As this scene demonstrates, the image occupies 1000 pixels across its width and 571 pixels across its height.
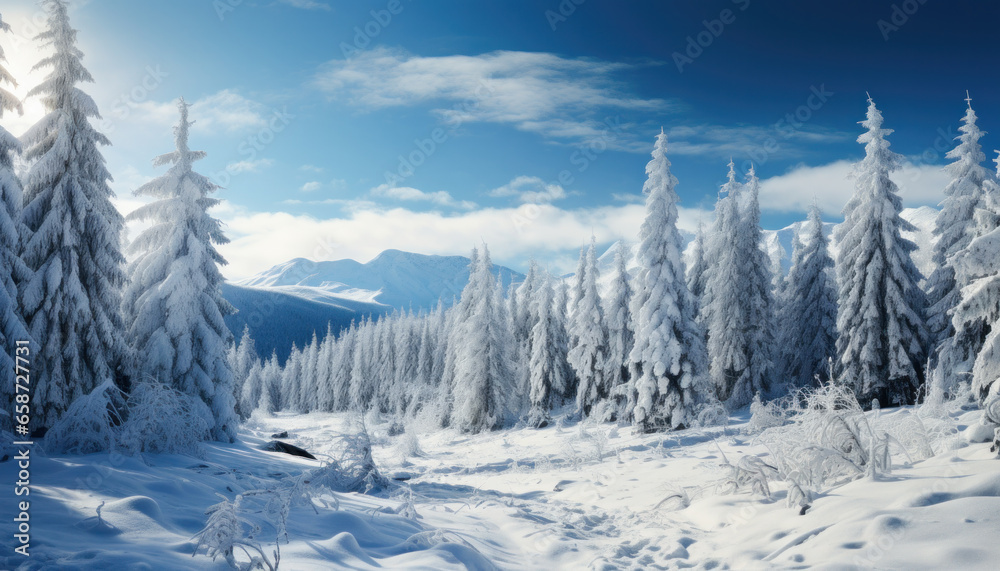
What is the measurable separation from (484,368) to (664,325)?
15.8 m

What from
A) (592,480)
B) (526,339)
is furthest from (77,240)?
(526,339)

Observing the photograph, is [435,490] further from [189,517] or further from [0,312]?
[0,312]

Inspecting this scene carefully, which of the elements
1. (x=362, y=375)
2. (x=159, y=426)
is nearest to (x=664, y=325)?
(x=159, y=426)

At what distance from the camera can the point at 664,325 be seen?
2214 cm

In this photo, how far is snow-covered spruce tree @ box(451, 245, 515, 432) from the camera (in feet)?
114

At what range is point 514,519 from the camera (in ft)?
33.0

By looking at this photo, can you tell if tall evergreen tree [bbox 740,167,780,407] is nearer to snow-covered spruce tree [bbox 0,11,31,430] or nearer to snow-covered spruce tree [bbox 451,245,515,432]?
snow-covered spruce tree [bbox 451,245,515,432]

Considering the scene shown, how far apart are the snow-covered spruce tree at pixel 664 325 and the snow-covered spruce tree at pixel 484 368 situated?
44.4 ft

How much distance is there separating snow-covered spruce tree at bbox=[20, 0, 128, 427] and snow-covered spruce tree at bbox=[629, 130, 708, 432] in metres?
19.8

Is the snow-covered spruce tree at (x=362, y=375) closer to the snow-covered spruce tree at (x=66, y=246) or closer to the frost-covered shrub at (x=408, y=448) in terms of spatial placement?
the frost-covered shrub at (x=408, y=448)

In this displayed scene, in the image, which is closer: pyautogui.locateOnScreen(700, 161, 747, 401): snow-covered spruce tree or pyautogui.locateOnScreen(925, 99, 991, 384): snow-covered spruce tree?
pyautogui.locateOnScreen(925, 99, 991, 384): snow-covered spruce tree

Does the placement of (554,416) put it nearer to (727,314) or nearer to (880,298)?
(727,314)

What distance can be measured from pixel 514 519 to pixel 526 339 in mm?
37514

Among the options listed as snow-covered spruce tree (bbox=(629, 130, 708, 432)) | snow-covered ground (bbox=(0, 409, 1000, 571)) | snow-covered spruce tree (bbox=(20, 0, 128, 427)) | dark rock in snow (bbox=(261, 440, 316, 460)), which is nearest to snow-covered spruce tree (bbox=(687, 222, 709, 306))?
snow-covered spruce tree (bbox=(629, 130, 708, 432))
